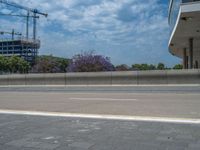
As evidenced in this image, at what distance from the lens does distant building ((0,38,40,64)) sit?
172m

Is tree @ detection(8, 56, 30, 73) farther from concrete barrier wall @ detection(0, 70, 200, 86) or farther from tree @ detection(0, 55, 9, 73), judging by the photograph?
concrete barrier wall @ detection(0, 70, 200, 86)

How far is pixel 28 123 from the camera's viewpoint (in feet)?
30.2

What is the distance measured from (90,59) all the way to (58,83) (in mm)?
16689

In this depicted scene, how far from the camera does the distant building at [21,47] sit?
172 meters

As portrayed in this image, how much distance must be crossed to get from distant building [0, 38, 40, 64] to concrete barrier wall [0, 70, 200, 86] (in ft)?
463

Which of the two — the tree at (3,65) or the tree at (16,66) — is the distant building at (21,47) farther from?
the tree at (3,65)

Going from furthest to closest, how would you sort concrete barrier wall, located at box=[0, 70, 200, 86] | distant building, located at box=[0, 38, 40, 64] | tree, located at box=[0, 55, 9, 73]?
distant building, located at box=[0, 38, 40, 64]
tree, located at box=[0, 55, 9, 73]
concrete barrier wall, located at box=[0, 70, 200, 86]

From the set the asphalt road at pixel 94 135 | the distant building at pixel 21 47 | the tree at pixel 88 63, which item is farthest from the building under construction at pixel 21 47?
the asphalt road at pixel 94 135

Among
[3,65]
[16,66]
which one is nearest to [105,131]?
[3,65]

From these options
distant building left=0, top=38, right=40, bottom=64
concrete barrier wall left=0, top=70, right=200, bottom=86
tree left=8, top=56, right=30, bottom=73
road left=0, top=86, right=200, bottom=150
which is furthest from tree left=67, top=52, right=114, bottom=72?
distant building left=0, top=38, right=40, bottom=64

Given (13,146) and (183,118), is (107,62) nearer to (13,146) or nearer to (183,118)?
(183,118)

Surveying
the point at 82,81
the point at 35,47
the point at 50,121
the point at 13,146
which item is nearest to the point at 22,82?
the point at 82,81

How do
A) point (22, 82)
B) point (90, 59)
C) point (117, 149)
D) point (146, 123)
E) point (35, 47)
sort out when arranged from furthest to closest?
point (35, 47) < point (90, 59) < point (22, 82) < point (146, 123) < point (117, 149)

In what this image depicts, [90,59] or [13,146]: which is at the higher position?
[90,59]
